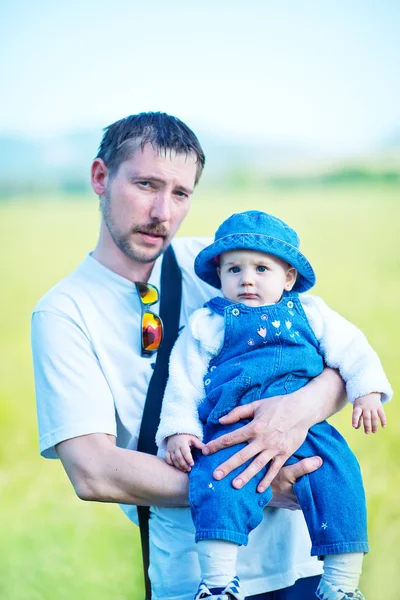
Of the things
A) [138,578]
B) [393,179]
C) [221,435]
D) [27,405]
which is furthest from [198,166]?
[393,179]

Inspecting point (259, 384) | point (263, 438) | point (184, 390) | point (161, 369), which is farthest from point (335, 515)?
point (161, 369)

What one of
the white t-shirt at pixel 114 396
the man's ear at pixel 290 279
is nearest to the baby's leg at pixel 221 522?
the white t-shirt at pixel 114 396

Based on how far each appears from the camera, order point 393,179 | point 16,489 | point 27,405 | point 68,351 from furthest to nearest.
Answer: point 393,179 < point 27,405 < point 16,489 < point 68,351

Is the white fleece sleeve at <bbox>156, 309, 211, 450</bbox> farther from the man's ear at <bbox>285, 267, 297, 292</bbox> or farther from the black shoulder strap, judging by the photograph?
the man's ear at <bbox>285, 267, 297, 292</bbox>

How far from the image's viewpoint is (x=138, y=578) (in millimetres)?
3455

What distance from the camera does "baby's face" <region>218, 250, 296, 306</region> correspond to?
1668 millimetres

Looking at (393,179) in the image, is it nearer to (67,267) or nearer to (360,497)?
(67,267)

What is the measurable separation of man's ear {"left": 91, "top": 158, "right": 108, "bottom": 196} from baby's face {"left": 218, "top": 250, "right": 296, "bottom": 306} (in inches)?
19.9

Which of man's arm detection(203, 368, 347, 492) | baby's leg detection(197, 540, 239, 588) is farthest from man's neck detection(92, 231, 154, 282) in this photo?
baby's leg detection(197, 540, 239, 588)

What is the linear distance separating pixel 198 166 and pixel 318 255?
346cm

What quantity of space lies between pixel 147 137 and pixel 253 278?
0.52 metres

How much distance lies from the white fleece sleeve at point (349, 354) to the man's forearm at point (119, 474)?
45 centimetres

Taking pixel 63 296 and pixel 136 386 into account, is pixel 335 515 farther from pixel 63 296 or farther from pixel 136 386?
pixel 63 296

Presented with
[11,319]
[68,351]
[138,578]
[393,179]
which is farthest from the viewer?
[393,179]
